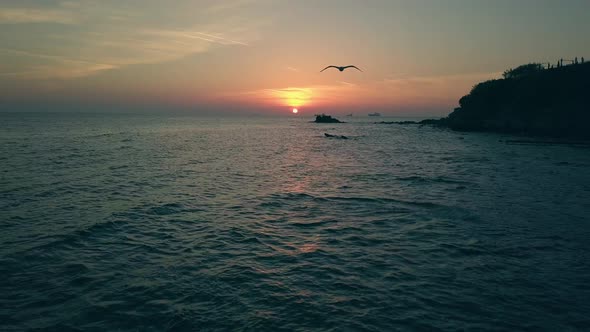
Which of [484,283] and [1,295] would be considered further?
[484,283]

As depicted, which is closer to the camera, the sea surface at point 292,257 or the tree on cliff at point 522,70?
the sea surface at point 292,257

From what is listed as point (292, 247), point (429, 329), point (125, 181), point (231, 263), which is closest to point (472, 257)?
point (429, 329)

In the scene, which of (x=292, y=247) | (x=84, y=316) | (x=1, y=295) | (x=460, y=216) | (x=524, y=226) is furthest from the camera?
(x=460, y=216)

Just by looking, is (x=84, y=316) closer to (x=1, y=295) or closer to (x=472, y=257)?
(x=1, y=295)

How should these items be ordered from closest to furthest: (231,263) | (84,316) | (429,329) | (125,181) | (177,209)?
(429,329), (84,316), (231,263), (177,209), (125,181)

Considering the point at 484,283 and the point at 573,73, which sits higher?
the point at 573,73

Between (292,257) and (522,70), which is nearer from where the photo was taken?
(292,257)

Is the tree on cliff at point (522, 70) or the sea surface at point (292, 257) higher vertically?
the tree on cliff at point (522, 70)

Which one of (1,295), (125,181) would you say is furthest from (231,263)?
(125,181)

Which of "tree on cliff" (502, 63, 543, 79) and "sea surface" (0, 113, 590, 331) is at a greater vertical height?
"tree on cliff" (502, 63, 543, 79)

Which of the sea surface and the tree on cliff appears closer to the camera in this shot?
the sea surface

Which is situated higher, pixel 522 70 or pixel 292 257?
pixel 522 70

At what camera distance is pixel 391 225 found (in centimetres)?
1541

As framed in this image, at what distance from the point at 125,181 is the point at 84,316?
19.9 meters
